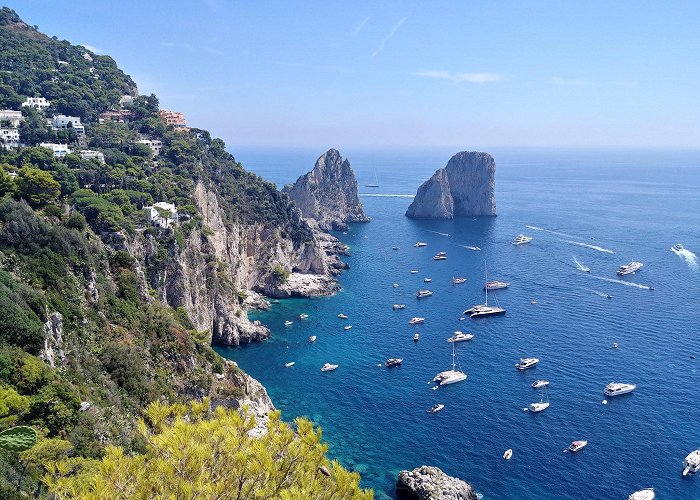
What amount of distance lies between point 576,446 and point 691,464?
8293mm

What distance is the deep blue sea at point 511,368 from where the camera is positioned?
41250 mm

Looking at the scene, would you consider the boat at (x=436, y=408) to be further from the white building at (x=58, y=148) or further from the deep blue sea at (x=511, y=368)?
the white building at (x=58, y=148)

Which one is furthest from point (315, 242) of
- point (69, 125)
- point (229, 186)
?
point (69, 125)

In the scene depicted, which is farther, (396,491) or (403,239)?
(403,239)

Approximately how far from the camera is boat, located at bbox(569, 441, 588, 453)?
139 feet

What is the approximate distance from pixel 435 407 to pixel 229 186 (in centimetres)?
5539

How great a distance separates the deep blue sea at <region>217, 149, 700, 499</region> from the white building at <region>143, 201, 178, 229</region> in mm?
17231

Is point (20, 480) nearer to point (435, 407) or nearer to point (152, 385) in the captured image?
point (152, 385)

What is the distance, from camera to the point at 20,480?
19656mm

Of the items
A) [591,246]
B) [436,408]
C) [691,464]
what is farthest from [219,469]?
[591,246]

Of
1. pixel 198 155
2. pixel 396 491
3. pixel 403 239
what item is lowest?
pixel 396 491

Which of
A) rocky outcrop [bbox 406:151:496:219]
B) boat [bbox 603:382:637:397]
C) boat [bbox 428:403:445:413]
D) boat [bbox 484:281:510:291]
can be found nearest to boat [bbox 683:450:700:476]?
boat [bbox 603:382:637:397]

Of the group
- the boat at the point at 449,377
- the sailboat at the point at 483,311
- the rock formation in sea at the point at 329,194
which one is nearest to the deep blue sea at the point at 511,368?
the boat at the point at 449,377

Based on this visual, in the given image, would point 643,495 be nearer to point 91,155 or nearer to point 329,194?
point 91,155
